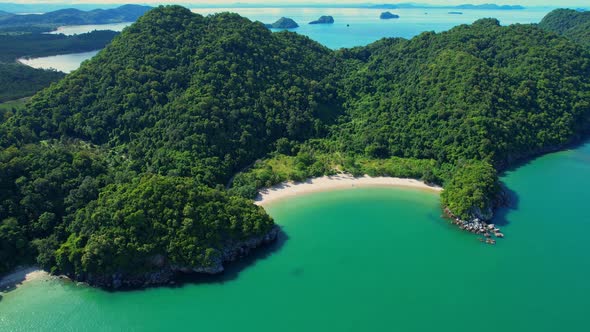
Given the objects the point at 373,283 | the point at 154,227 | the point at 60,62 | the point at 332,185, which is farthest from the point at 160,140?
the point at 60,62

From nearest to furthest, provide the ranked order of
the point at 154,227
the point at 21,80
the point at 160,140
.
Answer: the point at 154,227 → the point at 160,140 → the point at 21,80

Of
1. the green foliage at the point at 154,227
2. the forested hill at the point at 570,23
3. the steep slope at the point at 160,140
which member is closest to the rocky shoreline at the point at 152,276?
the steep slope at the point at 160,140

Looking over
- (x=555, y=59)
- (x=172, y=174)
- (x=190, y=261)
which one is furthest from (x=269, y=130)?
(x=555, y=59)

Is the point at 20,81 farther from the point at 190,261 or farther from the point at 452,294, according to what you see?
the point at 452,294

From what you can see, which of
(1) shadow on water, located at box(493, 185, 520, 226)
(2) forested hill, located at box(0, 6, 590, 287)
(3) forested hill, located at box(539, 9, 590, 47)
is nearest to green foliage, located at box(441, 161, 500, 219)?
(2) forested hill, located at box(0, 6, 590, 287)

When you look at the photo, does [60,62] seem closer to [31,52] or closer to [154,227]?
[31,52]
